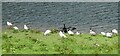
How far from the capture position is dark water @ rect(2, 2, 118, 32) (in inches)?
832

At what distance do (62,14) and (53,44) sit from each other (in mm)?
9258

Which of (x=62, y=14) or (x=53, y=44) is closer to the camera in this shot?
(x=53, y=44)

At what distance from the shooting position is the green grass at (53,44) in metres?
13.6

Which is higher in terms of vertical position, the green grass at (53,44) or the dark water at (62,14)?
the green grass at (53,44)

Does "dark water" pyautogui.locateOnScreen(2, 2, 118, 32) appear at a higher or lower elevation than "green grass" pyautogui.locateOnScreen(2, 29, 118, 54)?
lower

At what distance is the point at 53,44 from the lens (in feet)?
47.8

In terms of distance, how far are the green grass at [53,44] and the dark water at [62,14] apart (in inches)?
130

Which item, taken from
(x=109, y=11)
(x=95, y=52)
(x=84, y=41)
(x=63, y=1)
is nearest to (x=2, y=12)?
(x=63, y=1)

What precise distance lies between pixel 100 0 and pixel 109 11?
311 centimetres

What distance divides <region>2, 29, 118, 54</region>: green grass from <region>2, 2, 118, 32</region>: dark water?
331 centimetres

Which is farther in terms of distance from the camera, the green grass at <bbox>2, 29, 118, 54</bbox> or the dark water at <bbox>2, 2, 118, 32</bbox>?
the dark water at <bbox>2, 2, 118, 32</bbox>

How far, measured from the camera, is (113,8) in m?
25.2

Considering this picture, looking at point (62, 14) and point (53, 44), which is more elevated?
point (53, 44)

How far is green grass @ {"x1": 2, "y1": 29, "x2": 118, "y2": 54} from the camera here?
13.6 metres
